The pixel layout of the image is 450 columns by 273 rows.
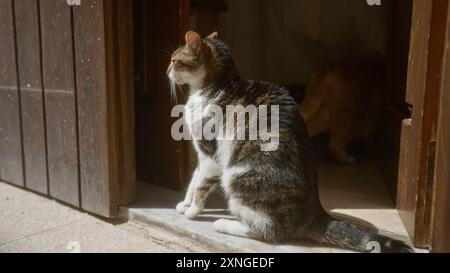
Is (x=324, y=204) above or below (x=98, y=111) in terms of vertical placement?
below

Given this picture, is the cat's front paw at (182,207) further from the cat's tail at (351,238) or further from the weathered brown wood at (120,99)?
the cat's tail at (351,238)

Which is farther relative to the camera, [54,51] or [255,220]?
[54,51]

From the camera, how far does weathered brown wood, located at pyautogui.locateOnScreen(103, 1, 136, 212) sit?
98.7 inches

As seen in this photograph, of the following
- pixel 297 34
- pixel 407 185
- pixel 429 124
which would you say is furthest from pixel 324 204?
pixel 297 34

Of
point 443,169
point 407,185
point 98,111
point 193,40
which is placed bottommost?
point 407,185

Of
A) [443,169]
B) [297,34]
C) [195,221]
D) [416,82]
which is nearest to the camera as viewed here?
[443,169]

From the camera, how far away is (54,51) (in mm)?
2764

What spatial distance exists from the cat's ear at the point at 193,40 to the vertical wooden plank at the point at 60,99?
787mm

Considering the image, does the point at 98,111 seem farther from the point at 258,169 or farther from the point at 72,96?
the point at 258,169

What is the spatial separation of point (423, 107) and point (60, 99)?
6.76 ft

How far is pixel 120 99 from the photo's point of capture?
2611 mm
